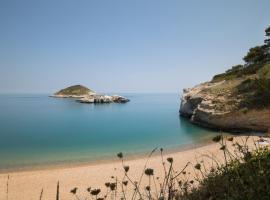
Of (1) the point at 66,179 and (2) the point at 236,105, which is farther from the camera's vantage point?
(2) the point at 236,105

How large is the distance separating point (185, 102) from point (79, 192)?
98.2ft

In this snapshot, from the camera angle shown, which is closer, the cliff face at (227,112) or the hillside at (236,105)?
the cliff face at (227,112)

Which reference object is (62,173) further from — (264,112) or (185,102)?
(185,102)

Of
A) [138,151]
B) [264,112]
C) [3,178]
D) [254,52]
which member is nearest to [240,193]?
[3,178]

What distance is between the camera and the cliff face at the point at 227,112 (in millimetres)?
24641

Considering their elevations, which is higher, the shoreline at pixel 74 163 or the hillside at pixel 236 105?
the hillside at pixel 236 105

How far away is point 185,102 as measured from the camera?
39.2 meters

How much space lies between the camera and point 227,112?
27109mm

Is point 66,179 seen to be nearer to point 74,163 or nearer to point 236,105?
point 74,163

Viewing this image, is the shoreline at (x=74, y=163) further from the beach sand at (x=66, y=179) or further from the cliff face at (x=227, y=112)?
the cliff face at (x=227, y=112)

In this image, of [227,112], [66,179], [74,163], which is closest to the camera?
[66,179]

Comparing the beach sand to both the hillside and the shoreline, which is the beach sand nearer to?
the shoreline

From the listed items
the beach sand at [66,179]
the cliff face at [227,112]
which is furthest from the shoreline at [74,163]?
the cliff face at [227,112]

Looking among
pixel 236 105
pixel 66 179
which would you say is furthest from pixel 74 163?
pixel 236 105
